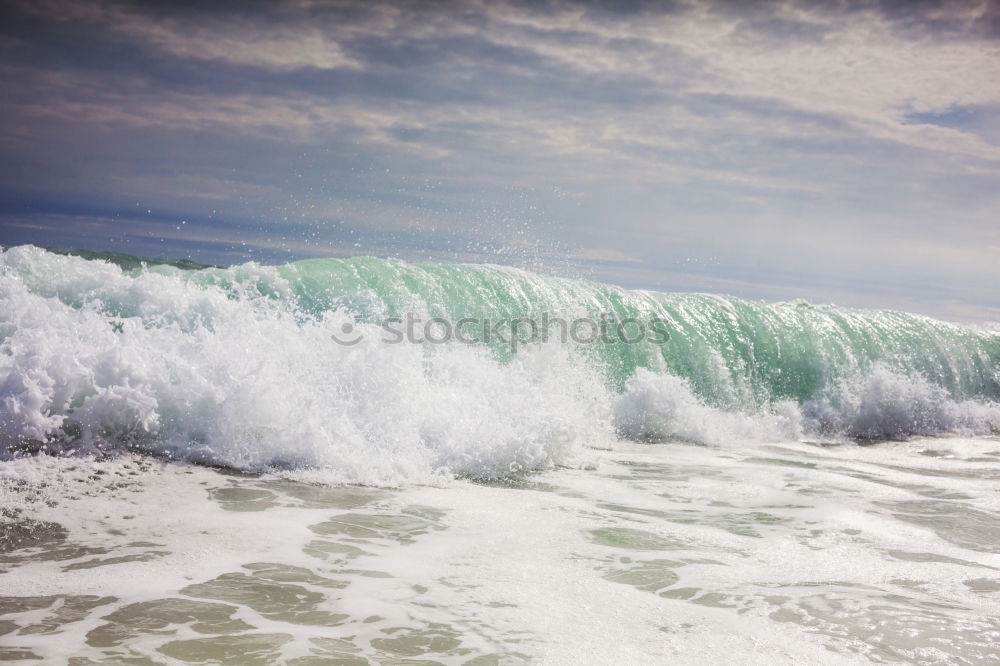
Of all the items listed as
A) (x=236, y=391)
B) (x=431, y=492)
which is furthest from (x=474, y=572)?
(x=236, y=391)

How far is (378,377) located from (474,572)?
11.3 ft

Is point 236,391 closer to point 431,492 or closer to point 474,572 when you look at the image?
point 431,492

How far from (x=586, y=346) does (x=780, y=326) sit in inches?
177

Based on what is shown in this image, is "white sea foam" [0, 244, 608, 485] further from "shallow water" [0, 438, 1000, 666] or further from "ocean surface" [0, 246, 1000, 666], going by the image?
"shallow water" [0, 438, 1000, 666]

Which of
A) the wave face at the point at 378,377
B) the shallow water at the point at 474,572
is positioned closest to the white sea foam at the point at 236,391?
the wave face at the point at 378,377

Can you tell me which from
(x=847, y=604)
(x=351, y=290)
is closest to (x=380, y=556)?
(x=847, y=604)

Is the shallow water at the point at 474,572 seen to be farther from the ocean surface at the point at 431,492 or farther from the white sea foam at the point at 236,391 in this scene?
the white sea foam at the point at 236,391

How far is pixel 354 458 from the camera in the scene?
6168 millimetres

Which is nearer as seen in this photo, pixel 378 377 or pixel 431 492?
pixel 431 492

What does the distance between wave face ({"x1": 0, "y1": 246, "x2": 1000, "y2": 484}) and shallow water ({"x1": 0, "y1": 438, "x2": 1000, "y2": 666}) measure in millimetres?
469

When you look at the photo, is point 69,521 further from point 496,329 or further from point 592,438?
point 496,329

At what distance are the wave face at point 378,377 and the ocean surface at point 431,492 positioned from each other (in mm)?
32

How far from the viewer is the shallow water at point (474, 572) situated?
10.4 ft

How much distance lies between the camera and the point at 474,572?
4.05m
